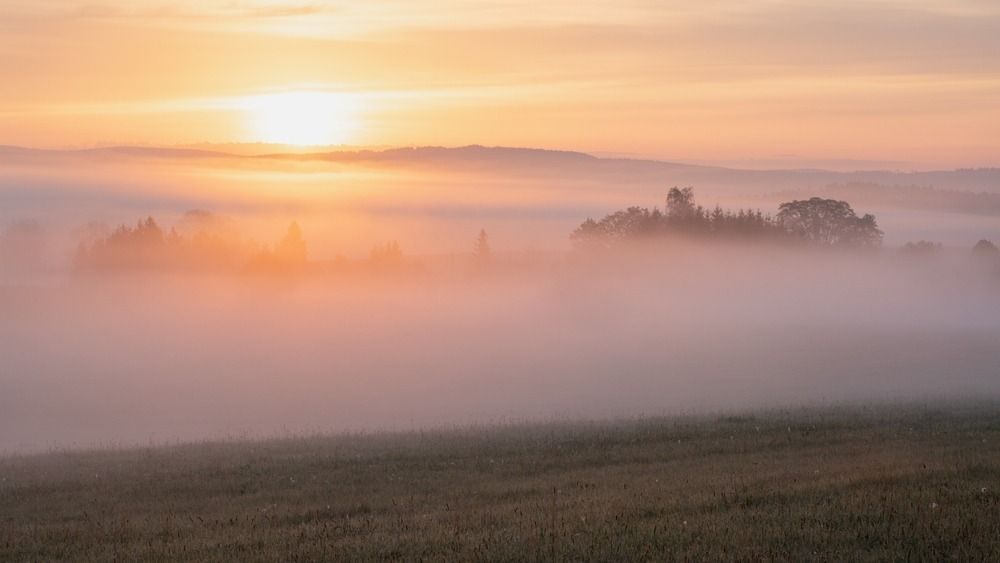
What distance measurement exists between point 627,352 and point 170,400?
37.5 meters

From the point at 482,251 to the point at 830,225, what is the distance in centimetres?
5110

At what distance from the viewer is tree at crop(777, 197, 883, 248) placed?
147 metres

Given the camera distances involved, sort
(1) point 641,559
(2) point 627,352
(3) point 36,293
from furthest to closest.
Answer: (3) point 36,293 < (2) point 627,352 < (1) point 641,559

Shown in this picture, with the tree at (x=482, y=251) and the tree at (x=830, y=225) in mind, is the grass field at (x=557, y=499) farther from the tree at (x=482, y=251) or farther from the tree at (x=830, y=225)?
the tree at (x=482, y=251)

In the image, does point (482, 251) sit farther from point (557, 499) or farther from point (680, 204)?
point (557, 499)

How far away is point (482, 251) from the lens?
585 feet

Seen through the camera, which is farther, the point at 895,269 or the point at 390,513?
the point at 895,269

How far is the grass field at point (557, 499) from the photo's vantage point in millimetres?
14383

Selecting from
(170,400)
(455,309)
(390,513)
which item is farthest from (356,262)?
(390,513)

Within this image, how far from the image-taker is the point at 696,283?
13850 centimetres

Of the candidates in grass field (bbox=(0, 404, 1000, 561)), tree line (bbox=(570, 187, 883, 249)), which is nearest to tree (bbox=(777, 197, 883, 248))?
tree line (bbox=(570, 187, 883, 249))

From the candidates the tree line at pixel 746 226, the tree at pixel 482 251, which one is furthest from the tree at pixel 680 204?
the tree at pixel 482 251

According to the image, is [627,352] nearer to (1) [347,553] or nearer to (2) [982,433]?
(2) [982,433]

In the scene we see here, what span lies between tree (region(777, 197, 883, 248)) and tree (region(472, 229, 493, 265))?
4194 cm
